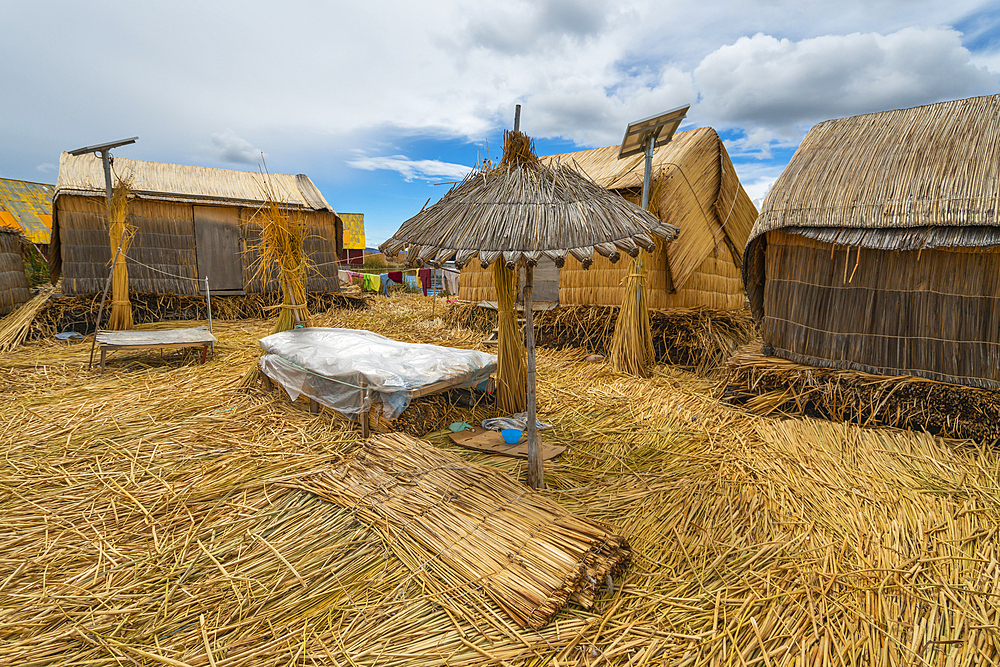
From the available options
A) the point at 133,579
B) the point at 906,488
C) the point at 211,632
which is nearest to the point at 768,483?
the point at 906,488

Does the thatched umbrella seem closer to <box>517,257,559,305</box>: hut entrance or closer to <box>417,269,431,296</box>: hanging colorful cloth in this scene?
<box>517,257,559,305</box>: hut entrance

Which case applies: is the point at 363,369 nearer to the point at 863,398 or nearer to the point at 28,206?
the point at 863,398

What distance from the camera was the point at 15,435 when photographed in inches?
160

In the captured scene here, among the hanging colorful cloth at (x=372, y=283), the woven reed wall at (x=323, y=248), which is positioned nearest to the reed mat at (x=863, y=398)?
the woven reed wall at (x=323, y=248)

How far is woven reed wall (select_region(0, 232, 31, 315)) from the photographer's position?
8.76 meters

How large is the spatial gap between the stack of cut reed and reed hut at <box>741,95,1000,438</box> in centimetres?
334

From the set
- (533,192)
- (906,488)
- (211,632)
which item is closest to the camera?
(211,632)

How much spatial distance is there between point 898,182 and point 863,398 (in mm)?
1885

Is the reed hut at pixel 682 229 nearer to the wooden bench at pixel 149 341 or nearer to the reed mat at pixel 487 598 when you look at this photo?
the reed mat at pixel 487 598

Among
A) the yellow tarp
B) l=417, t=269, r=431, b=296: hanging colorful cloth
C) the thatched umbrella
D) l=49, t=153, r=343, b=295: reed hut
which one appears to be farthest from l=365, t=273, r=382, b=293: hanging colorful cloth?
the thatched umbrella

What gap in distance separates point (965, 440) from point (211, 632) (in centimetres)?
522

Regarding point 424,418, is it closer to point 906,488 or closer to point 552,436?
point 552,436

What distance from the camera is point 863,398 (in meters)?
4.31

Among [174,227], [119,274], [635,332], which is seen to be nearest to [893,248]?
[635,332]
